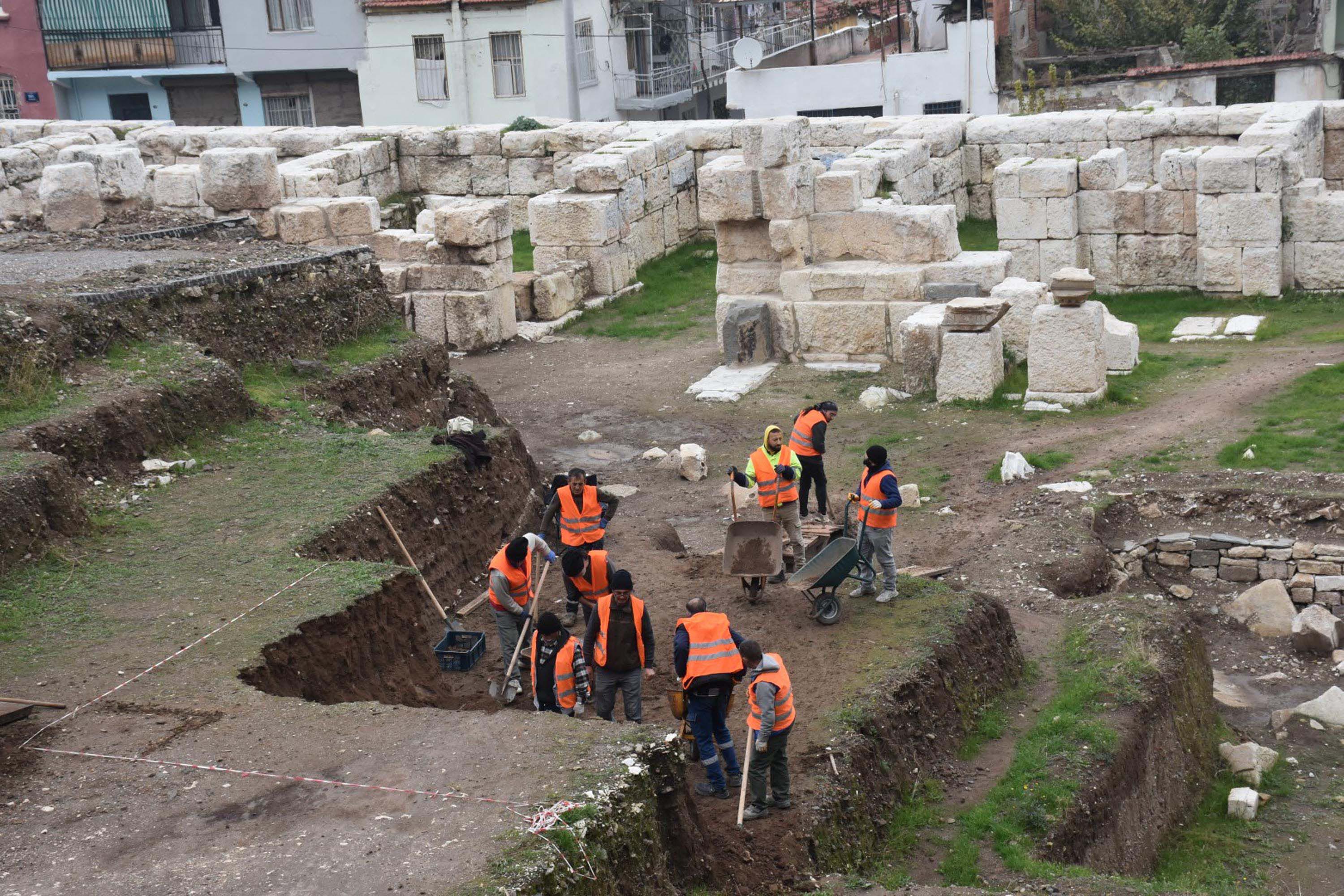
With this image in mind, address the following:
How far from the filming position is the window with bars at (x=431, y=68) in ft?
109

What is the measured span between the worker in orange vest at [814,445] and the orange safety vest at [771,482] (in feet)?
2.10

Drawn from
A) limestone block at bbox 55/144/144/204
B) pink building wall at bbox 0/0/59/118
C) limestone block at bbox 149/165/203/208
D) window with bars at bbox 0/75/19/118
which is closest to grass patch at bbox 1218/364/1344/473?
limestone block at bbox 149/165/203/208

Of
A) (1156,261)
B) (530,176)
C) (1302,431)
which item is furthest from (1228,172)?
(530,176)

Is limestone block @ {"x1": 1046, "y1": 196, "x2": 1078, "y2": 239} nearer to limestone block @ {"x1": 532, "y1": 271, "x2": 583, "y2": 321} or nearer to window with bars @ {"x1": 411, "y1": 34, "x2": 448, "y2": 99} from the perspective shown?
limestone block @ {"x1": 532, "y1": 271, "x2": 583, "y2": 321}

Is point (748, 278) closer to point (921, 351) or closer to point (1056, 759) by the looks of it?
point (921, 351)

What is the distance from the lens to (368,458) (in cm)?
1227

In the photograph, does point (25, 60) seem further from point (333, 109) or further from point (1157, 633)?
point (1157, 633)

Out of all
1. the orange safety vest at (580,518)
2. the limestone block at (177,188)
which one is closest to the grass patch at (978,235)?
the limestone block at (177,188)

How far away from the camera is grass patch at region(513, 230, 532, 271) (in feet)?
72.5

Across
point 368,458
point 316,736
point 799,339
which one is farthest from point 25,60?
point 316,736

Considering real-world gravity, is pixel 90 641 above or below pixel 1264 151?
below

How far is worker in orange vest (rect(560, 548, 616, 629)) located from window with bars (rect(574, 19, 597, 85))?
2428cm

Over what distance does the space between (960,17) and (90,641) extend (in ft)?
85.2

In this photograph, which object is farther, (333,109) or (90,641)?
(333,109)
